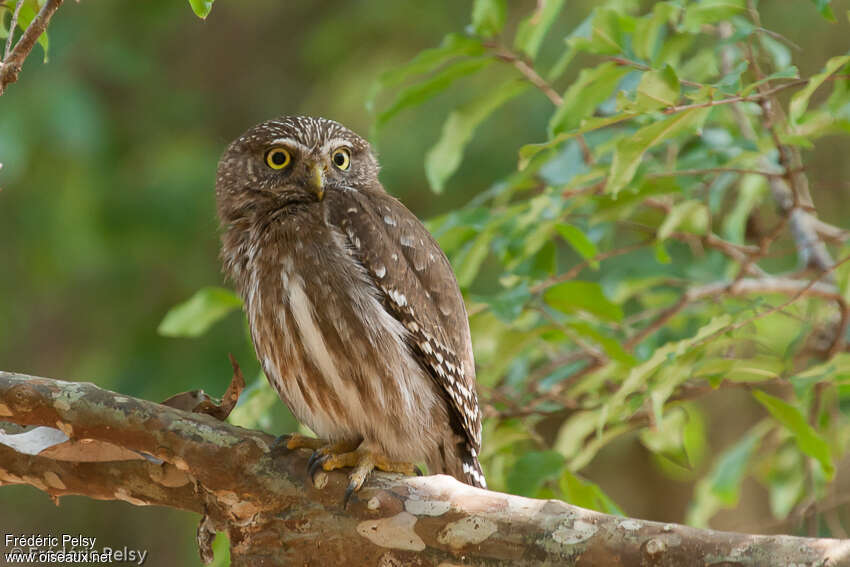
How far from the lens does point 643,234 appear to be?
3805 millimetres

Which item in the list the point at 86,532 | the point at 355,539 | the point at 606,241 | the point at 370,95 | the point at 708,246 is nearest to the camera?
the point at 355,539

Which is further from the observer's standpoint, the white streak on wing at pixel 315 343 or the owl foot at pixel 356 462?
the white streak on wing at pixel 315 343

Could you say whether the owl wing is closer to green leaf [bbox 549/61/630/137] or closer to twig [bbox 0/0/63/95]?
green leaf [bbox 549/61/630/137]

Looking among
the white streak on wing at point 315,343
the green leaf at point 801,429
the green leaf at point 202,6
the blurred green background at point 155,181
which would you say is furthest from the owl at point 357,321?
the blurred green background at point 155,181

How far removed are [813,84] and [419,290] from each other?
1234 mm

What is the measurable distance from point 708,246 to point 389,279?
1.27 meters

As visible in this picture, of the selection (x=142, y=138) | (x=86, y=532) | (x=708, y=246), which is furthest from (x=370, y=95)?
(x=86, y=532)

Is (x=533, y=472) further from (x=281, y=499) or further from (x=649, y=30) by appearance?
(x=649, y=30)

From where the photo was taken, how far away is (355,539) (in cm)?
226

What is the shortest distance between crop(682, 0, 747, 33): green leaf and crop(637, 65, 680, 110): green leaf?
0.88 ft

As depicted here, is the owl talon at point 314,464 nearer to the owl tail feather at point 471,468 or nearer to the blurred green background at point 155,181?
the owl tail feather at point 471,468

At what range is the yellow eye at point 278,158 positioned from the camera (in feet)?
10.6

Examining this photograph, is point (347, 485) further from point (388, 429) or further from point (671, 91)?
point (671, 91)

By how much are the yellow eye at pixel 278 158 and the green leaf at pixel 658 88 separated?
131cm
